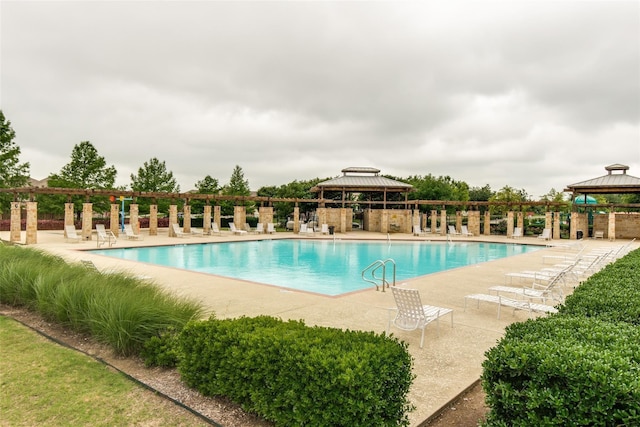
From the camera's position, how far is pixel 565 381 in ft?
7.88

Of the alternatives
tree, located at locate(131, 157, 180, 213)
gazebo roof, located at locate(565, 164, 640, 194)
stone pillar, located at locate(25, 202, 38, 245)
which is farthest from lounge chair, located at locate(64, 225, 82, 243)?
gazebo roof, located at locate(565, 164, 640, 194)

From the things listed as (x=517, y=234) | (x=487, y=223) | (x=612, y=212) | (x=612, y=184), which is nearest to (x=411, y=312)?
(x=517, y=234)

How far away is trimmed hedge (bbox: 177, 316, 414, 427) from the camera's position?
268cm

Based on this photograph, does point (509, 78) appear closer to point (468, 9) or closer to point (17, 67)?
point (468, 9)

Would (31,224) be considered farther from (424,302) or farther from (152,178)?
(152,178)

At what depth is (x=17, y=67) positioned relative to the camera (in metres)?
12.9

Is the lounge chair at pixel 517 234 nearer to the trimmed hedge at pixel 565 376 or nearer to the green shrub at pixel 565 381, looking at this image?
the trimmed hedge at pixel 565 376

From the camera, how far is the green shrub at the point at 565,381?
221cm

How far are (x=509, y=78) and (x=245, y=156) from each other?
A: 27.1m

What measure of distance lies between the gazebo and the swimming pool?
7.93 m

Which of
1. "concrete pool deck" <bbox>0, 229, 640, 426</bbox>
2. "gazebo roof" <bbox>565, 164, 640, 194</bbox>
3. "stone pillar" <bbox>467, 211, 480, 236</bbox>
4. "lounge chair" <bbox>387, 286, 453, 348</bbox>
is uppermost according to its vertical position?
"gazebo roof" <bbox>565, 164, 640, 194</bbox>

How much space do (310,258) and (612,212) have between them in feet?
75.1

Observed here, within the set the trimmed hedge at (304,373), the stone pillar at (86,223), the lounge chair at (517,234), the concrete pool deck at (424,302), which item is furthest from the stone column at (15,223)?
the lounge chair at (517,234)

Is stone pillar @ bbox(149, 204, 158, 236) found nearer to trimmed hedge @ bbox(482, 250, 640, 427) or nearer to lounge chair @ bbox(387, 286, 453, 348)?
lounge chair @ bbox(387, 286, 453, 348)
